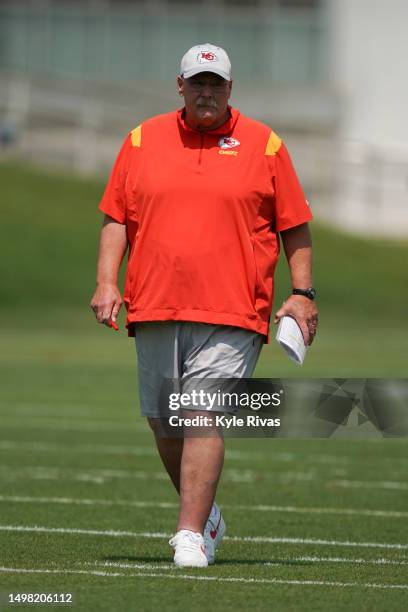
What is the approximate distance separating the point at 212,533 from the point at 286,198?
157cm

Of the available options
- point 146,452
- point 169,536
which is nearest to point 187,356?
point 169,536

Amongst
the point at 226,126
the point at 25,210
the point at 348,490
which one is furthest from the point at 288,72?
the point at 226,126

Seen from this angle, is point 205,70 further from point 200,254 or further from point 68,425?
point 68,425

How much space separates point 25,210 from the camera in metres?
45.2

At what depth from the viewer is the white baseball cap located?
7.77 metres

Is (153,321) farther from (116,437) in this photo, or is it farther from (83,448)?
(116,437)

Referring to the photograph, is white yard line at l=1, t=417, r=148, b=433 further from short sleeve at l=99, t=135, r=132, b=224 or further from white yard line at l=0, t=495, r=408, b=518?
short sleeve at l=99, t=135, r=132, b=224

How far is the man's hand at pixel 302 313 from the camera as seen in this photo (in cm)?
771

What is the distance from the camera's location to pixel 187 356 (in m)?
7.77

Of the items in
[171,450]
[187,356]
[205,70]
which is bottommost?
[171,450]

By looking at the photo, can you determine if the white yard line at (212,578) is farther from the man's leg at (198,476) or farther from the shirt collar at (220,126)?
the shirt collar at (220,126)

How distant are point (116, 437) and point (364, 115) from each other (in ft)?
129

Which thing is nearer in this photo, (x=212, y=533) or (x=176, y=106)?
(x=212, y=533)

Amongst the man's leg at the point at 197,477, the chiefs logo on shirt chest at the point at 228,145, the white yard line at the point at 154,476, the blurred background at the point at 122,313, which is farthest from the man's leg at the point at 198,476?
the white yard line at the point at 154,476
